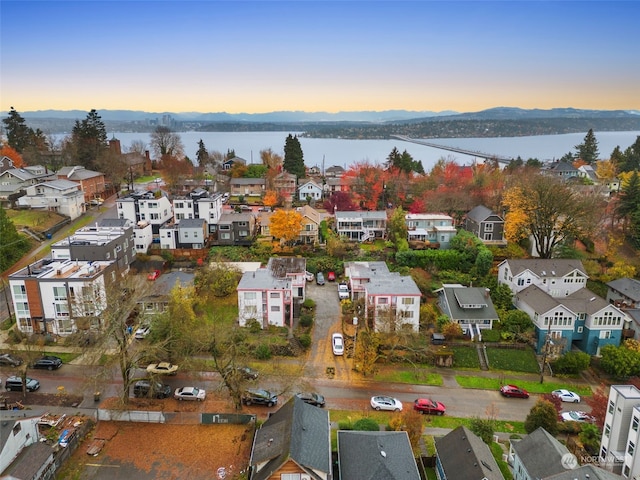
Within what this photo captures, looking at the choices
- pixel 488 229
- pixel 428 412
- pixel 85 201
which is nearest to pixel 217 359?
pixel 428 412

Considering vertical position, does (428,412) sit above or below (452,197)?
below

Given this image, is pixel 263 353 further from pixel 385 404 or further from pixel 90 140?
pixel 90 140

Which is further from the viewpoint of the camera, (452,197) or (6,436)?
(452,197)

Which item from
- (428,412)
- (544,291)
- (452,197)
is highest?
(452,197)

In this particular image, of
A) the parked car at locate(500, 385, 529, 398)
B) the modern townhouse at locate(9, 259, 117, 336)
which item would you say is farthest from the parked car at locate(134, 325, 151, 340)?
the parked car at locate(500, 385, 529, 398)

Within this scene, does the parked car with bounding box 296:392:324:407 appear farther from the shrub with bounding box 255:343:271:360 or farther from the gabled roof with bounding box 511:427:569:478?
the gabled roof with bounding box 511:427:569:478

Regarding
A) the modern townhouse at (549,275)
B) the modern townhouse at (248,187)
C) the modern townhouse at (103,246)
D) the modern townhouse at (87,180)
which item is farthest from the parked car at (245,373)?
the modern townhouse at (87,180)

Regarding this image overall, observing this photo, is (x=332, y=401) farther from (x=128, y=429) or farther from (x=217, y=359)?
(x=128, y=429)

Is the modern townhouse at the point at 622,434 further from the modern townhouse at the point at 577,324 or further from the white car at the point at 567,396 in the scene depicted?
the modern townhouse at the point at 577,324

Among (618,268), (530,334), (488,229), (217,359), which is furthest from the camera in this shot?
(488,229)
